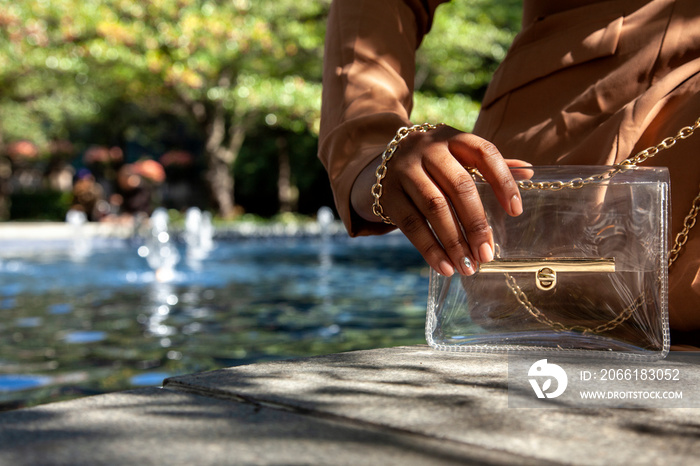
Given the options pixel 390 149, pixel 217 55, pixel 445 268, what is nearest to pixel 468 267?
pixel 445 268

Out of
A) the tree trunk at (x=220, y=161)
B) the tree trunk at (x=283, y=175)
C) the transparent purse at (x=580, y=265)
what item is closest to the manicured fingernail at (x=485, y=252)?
the transparent purse at (x=580, y=265)

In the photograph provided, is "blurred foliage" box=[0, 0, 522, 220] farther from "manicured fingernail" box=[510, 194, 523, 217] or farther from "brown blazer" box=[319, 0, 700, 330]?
"manicured fingernail" box=[510, 194, 523, 217]

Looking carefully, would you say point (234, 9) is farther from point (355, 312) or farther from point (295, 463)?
point (295, 463)

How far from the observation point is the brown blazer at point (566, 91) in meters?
1.49

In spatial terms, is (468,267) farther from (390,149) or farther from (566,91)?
(566,91)

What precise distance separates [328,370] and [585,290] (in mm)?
524

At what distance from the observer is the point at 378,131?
1460 millimetres

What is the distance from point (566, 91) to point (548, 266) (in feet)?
1.36

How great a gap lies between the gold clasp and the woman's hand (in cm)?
13

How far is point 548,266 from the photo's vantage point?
56.2 inches

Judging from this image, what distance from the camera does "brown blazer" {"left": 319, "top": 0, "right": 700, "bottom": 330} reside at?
1488 mm

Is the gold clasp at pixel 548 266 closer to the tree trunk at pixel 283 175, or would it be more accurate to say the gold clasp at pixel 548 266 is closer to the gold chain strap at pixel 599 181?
the gold chain strap at pixel 599 181

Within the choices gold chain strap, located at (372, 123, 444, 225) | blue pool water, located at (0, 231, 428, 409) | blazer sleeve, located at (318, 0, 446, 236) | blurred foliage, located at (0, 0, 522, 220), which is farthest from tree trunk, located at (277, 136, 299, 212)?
gold chain strap, located at (372, 123, 444, 225)

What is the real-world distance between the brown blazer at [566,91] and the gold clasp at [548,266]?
0.67 feet
